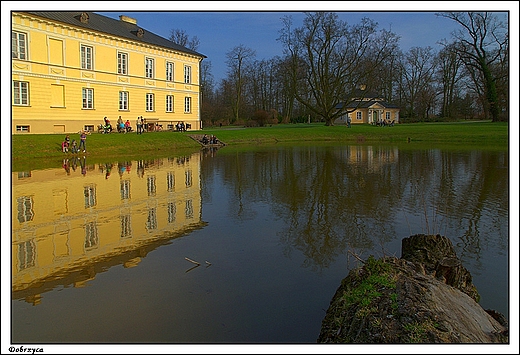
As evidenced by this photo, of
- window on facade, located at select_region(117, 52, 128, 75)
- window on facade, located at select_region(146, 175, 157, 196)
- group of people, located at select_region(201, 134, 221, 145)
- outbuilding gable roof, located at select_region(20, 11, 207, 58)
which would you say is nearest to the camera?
window on facade, located at select_region(146, 175, 157, 196)

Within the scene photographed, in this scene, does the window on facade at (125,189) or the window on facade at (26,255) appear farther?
the window on facade at (125,189)

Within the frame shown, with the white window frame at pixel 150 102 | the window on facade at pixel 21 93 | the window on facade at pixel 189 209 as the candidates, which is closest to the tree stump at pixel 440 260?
the window on facade at pixel 189 209

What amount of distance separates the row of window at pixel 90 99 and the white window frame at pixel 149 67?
72.9 inches

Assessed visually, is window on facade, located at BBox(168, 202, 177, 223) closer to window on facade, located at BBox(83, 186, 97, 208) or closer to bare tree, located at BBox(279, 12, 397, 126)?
window on facade, located at BBox(83, 186, 97, 208)

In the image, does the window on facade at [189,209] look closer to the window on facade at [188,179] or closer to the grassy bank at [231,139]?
the window on facade at [188,179]

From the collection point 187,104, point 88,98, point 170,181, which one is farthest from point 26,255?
point 187,104

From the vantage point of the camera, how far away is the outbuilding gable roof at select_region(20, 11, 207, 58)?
3521 cm

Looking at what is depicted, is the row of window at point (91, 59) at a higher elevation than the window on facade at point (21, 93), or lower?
higher

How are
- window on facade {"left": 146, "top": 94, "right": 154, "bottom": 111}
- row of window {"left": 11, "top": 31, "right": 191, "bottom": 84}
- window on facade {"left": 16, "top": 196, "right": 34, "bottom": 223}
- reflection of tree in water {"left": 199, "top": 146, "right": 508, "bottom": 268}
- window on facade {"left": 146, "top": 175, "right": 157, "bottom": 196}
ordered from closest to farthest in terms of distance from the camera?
reflection of tree in water {"left": 199, "top": 146, "right": 508, "bottom": 268}
window on facade {"left": 16, "top": 196, "right": 34, "bottom": 223}
window on facade {"left": 146, "top": 175, "right": 157, "bottom": 196}
row of window {"left": 11, "top": 31, "right": 191, "bottom": 84}
window on facade {"left": 146, "top": 94, "right": 154, "bottom": 111}

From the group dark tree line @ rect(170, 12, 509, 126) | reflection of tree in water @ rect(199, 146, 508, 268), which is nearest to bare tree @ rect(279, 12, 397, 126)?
dark tree line @ rect(170, 12, 509, 126)

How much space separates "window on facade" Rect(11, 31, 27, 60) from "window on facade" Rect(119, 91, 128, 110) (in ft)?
33.0

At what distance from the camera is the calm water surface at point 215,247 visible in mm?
5395

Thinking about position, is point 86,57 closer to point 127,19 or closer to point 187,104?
point 127,19

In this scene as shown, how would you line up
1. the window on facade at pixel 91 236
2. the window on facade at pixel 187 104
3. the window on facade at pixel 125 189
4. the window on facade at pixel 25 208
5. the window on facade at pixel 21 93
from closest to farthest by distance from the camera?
the window on facade at pixel 91 236 < the window on facade at pixel 25 208 < the window on facade at pixel 125 189 < the window on facade at pixel 21 93 < the window on facade at pixel 187 104
